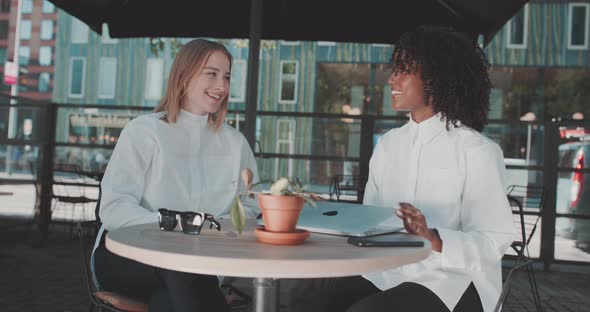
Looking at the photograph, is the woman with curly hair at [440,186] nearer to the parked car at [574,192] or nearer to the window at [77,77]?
the parked car at [574,192]

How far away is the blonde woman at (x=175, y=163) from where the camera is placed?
1.93 m

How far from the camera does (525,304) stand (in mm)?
4348

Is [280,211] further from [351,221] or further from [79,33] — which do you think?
[79,33]

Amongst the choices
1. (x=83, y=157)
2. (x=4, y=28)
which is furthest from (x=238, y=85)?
(x=83, y=157)

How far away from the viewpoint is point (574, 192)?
19.5 ft

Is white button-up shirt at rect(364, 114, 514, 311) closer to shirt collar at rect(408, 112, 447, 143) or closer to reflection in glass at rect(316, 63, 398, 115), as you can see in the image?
shirt collar at rect(408, 112, 447, 143)

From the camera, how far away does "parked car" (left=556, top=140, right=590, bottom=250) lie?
5.93 metres

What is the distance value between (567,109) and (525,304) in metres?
11.5

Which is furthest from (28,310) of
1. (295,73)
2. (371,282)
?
(295,73)

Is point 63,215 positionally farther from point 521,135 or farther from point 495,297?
point 495,297

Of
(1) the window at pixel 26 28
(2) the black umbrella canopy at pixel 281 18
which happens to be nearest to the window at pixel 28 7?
(1) the window at pixel 26 28

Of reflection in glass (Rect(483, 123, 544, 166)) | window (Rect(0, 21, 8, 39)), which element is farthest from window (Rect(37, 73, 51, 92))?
reflection in glass (Rect(483, 123, 544, 166))

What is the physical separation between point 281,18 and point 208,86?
8.09 ft

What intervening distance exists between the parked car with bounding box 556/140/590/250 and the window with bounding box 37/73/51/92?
17.8 m
